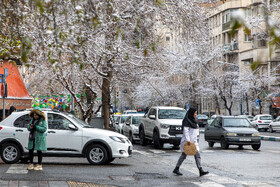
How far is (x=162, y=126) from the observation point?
25.4 metres

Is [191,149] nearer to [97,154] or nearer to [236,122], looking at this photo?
[97,154]

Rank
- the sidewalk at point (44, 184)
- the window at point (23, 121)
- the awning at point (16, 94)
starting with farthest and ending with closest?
1. the awning at point (16, 94)
2. the window at point (23, 121)
3. the sidewalk at point (44, 184)

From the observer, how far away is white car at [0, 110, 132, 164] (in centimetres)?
1638

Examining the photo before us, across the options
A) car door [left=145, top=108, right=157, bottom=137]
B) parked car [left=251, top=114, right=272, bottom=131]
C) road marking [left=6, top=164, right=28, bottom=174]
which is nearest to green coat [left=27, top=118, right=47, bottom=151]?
road marking [left=6, top=164, right=28, bottom=174]

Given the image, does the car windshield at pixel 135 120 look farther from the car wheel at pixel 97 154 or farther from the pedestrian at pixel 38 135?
the pedestrian at pixel 38 135

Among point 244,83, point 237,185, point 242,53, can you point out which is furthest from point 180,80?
point 237,185

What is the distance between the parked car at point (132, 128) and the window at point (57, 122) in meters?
14.3

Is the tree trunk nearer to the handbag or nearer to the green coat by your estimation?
the green coat

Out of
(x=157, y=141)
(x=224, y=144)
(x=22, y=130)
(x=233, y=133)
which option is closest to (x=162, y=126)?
(x=157, y=141)

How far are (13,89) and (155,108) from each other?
8753 mm

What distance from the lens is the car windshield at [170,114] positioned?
26.4 metres

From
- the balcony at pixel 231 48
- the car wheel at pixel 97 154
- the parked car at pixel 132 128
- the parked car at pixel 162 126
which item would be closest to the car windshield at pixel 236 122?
the parked car at pixel 162 126

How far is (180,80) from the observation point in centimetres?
7981

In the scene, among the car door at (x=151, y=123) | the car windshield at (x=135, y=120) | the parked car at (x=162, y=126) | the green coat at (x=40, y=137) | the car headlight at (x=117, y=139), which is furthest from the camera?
the car windshield at (x=135, y=120)
